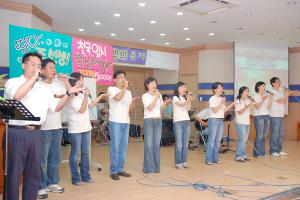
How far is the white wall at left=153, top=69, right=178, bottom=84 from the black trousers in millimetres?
8186

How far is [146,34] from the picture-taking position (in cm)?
855

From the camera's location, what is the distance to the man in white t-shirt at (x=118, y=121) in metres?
4.30

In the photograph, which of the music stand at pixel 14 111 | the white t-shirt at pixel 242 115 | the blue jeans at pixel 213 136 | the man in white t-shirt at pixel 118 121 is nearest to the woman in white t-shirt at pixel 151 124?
the man in white t-shirt at pixel 118 121

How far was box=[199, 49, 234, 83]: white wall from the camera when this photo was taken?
32.1ft

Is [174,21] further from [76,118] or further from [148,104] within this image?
[76,118]

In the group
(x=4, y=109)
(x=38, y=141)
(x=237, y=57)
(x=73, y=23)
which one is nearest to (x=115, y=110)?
(x=38, y=141)

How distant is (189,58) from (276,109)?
4481 mm

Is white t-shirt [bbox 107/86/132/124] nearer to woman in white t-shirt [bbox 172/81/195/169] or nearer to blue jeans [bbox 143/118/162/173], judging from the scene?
blue jeans [bbox 143/118/162/173]

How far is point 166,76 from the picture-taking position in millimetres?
10836

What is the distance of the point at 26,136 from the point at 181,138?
285 cm

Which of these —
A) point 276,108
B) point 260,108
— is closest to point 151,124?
point 260,108

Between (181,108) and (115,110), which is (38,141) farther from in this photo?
(181,108)

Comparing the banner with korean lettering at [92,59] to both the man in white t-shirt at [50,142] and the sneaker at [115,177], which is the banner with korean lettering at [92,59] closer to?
the man in white t-shirt at [50,142]

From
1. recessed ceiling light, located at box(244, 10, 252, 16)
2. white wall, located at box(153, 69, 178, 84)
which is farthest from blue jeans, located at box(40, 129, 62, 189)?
white wall, located at box(153, 69, 178, 84)
